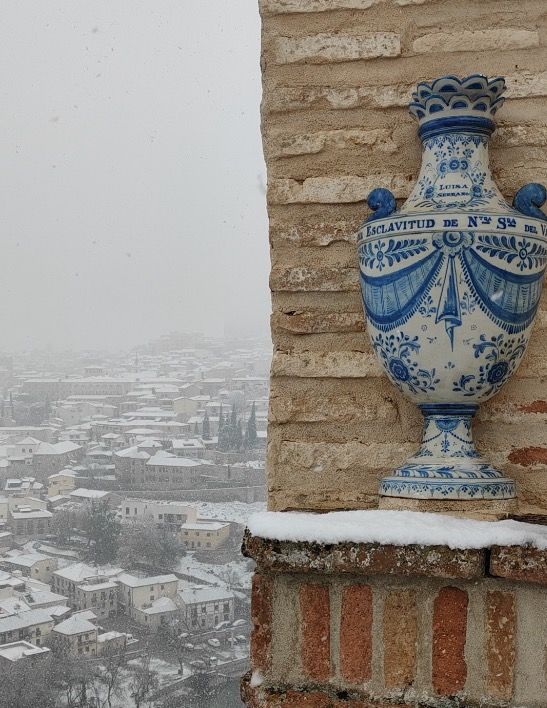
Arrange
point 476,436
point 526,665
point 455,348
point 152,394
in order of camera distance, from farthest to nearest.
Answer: point 152,394 → point 476,436 → point 455,348 → point 526,665

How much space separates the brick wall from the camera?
1.54 meters

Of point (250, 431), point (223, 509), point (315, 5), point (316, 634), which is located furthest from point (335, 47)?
point (223, 509)

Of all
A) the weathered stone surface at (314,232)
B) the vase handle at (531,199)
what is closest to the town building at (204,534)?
the weathered stone surface at (314,232)

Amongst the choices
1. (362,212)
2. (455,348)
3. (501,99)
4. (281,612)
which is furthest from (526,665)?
(501,99)

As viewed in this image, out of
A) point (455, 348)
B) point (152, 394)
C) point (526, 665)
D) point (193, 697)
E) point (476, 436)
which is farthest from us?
point (152, 394)

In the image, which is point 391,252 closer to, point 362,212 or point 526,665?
point 362,212

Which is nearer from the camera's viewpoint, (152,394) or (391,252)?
(391,252)

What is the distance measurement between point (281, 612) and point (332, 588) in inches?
3.6

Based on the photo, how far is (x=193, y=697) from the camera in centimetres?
368

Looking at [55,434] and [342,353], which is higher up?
[342,353]

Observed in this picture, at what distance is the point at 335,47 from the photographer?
159 cm

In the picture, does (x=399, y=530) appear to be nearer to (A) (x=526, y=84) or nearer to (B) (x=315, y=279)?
(B) (x=315, y=279)

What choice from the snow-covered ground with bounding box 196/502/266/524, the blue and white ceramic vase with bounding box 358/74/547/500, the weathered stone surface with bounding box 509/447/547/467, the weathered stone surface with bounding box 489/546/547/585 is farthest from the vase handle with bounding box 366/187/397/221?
the snow-covered ground with bounding box 196/502/266/524

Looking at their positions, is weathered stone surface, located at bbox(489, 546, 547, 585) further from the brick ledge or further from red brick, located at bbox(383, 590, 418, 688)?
red brick, located at bbox(383, 590, 418, 688)
